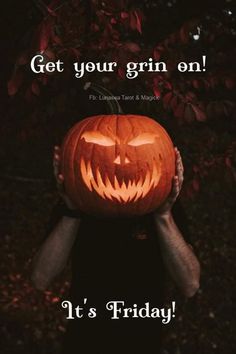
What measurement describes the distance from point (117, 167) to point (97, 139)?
18cm

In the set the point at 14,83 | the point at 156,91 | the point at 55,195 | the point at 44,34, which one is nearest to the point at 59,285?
the point at 55,195

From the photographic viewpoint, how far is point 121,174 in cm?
219

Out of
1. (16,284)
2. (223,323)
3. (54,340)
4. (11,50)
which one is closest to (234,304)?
(223,323)

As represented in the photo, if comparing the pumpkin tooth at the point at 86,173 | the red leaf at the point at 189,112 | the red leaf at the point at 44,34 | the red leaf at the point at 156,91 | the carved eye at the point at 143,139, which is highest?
the red leaf at the point at 44,34

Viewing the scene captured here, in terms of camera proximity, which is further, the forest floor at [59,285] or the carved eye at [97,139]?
the forest floor at [59,285]

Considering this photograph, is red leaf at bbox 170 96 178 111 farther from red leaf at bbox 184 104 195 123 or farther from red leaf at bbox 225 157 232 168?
red leaf at bbox 225 157 232 168

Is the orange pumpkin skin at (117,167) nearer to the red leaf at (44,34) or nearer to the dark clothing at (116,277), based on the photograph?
the dark clothing at (116,277)

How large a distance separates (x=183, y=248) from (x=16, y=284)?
3.47 m

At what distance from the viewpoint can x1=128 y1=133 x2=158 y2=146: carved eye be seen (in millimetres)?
2229

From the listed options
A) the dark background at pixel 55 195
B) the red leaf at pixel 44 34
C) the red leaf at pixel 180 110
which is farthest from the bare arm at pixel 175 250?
the red leaf at pixel 44 34

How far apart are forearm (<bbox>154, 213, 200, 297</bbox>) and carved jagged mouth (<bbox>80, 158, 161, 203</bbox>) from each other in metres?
0.18

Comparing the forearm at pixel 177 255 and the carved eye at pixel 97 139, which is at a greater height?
the carved eye at pixel 97 139

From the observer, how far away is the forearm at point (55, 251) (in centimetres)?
226

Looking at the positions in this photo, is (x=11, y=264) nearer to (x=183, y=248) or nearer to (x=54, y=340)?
(x=54, y=340)
